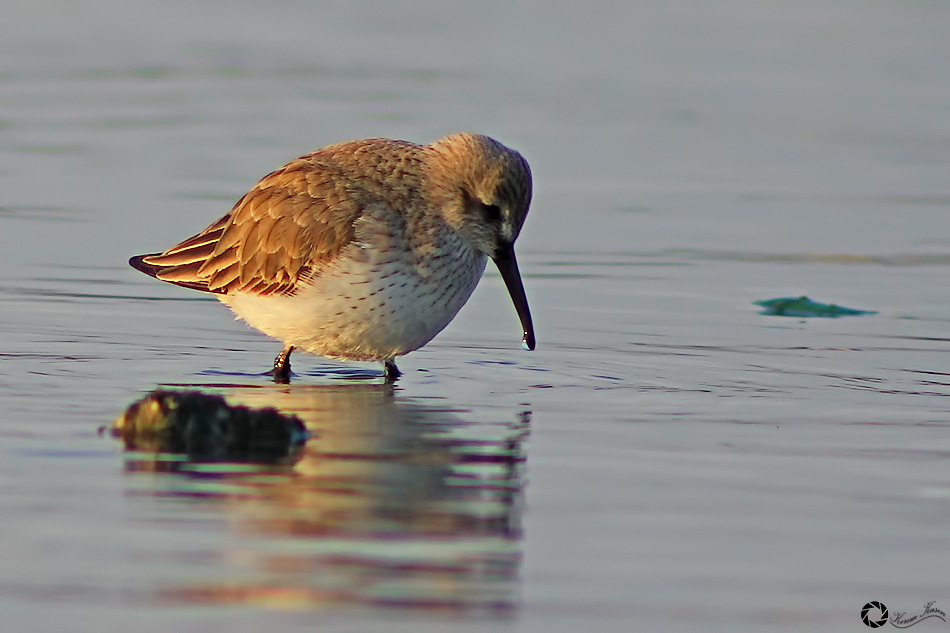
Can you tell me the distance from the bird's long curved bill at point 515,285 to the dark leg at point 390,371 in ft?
2.16

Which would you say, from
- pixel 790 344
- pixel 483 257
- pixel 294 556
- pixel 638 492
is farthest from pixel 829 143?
pixel 294 556

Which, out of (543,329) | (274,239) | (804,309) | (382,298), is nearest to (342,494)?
(382,298)

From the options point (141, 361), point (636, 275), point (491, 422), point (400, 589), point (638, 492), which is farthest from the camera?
point (636, 275)

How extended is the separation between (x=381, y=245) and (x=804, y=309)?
9.45 feet

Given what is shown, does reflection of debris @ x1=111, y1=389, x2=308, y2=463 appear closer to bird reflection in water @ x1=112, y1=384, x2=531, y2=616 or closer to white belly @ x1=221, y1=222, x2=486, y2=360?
bird reflection in water @ x1=112, y1=384, x2=531, y2=616

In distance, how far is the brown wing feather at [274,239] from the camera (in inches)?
329

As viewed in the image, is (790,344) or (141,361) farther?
(790,344)

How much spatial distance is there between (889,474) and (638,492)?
1.04m

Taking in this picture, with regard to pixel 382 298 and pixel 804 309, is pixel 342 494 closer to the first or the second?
pixel 382 298

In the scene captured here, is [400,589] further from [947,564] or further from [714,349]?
[714,349]

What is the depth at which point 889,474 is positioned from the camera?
6.52m

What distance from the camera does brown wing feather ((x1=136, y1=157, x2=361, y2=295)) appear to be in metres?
8.36

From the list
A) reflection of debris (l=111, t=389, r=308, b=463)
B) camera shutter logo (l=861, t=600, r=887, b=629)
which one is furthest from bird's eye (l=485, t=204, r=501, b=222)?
camera shutter logo (l=861, t=600, r=887, b=629)

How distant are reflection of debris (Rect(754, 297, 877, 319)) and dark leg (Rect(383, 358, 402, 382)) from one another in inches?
93.4
